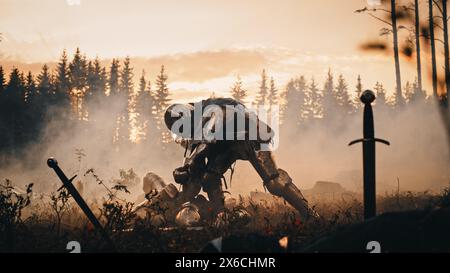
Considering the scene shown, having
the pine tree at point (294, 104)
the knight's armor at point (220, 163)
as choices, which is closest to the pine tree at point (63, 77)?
the pine tree at point (294, 104)

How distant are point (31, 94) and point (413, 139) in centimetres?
2899

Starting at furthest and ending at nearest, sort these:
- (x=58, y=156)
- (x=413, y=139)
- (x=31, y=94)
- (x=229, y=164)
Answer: (x=31, y=94), (x=58, y=156), (x=413, y=139), (x=229, y=164)

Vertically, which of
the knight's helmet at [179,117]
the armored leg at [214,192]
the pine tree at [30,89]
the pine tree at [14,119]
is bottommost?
the armored leg at [214,192]

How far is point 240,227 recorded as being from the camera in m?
10.9

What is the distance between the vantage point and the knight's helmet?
13117mm

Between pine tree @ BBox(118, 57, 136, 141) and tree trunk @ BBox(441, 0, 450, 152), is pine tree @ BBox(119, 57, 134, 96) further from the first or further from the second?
tree trunk @ BBox(441, 0, 450, 152)

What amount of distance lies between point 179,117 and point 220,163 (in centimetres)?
137

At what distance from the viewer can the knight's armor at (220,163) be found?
499 inches

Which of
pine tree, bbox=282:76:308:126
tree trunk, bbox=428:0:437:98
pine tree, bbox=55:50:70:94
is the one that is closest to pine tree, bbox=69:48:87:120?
pine tree, bbox=55:50:70:94

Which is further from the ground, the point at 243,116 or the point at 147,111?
the point at 147,111

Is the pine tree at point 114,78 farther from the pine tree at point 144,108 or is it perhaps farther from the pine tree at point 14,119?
the pine tree at point 14,119
